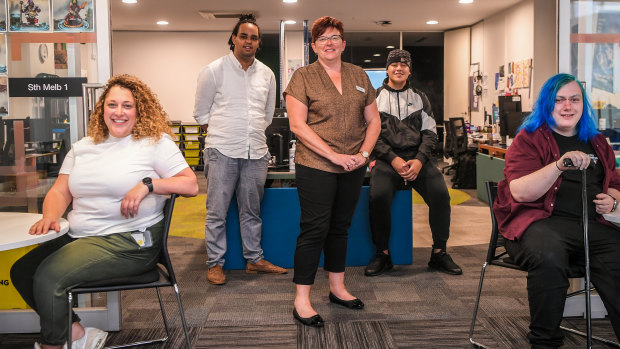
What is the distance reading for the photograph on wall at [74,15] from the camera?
2762 mm

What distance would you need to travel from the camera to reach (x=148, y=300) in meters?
3.35

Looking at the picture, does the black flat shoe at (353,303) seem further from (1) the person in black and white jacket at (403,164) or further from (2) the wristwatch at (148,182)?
(2) the wristwatch at (148,182)

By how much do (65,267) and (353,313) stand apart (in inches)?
59.9

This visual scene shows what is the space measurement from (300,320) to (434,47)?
10.8 metres

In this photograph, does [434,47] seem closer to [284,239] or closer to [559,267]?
[284,239]

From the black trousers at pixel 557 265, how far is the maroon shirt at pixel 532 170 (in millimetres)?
51

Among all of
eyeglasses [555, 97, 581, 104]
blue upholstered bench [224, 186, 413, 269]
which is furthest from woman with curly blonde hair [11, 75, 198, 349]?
eyeglasses [555, 97, 581, 104]

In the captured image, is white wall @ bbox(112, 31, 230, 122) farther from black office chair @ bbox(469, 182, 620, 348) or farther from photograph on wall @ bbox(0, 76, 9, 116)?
black office chair @ bbox(469, 182, 620, 348)

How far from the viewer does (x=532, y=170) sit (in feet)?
7.98

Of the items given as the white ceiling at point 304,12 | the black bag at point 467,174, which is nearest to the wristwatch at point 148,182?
the white ceiling at point 304,12

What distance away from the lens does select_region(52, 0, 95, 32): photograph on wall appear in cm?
276

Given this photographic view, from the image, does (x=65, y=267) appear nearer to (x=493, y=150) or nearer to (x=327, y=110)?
(x=327, y=110)

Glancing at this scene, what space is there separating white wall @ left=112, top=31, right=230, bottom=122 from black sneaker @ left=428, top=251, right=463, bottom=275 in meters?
8.50

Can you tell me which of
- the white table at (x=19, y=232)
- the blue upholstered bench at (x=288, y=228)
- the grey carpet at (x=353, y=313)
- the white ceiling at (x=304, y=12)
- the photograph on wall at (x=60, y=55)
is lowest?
the grey carpet at (x=353, y=313)
